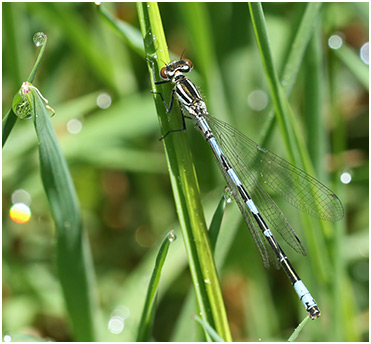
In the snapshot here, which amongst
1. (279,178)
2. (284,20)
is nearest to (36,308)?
(279,178)

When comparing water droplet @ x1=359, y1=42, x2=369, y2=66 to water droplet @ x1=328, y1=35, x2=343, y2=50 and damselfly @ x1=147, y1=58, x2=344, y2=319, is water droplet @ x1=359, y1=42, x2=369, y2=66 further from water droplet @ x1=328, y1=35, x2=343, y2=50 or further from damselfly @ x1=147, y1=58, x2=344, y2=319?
damselfly @ x1=147, y1=58, x2=344, y2=319

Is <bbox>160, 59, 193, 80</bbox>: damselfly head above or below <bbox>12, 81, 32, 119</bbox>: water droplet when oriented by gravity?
above

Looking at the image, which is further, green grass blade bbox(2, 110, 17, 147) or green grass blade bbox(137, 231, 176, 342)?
green grass blade bbox(2, 110, 17, 147)

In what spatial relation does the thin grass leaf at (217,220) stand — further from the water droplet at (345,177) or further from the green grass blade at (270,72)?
the water droplet at (345,177)

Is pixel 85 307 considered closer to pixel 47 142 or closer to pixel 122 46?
pixel 47 142

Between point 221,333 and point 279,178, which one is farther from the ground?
point 279,178

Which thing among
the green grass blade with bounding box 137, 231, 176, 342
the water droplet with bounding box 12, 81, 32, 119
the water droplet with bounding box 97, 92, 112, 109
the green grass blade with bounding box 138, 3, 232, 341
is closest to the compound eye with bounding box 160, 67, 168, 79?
the green grass blade with bounding box 138, 3, 232, 341

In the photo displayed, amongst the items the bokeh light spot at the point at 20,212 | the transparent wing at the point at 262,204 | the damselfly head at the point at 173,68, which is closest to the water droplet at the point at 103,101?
the bokeh light spot at the point at 20,212
